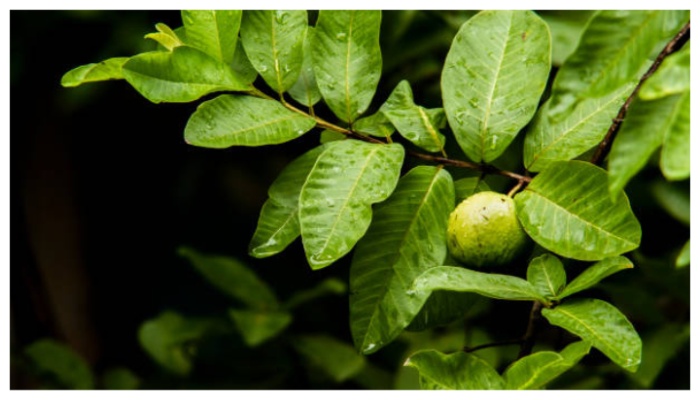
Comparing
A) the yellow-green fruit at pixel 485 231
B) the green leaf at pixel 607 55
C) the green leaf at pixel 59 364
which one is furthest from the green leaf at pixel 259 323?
the green leaf at pixel 607 55

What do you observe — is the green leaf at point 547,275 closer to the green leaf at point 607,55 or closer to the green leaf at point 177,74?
the green leaf at point 607,55

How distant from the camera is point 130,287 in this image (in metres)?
2.13

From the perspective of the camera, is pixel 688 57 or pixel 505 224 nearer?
pixel 688 57

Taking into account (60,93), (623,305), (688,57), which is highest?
(688,57)

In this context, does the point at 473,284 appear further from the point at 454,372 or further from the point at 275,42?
the point at 275,42

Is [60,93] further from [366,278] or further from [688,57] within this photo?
[688,57]

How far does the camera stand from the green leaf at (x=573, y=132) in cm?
75

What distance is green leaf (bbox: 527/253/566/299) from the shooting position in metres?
0.73

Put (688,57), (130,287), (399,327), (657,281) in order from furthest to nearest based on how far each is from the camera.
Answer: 1. (130,287)
2. (657,281)
3. (399,327)
4. (688,57)

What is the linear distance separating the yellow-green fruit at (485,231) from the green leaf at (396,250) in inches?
0.8

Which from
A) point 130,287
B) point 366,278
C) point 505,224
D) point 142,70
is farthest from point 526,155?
point 130,287

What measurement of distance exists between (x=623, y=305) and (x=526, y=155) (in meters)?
0.66

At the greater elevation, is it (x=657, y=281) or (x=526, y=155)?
(x=526, y=155)

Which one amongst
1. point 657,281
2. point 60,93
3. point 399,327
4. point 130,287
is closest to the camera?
point 399,327
